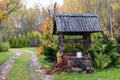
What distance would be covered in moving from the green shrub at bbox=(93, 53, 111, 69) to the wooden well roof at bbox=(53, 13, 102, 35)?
1.53 metres

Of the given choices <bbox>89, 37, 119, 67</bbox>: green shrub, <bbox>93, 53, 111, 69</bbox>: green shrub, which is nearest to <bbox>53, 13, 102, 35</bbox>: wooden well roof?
<bbox>89, 37, 119, 67</bbox>: green shrub

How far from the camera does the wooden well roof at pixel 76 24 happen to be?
526 inches

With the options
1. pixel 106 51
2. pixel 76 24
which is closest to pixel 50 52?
pixel 76 24

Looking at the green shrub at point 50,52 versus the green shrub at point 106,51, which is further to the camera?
the green shrub at point 50,52

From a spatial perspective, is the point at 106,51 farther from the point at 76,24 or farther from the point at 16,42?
the point at 16,42

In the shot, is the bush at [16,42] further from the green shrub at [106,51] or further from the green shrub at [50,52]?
the green shrub at [106,51]

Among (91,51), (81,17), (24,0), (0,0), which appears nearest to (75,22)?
(81,17)

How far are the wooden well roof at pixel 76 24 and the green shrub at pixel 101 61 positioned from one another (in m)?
1.53

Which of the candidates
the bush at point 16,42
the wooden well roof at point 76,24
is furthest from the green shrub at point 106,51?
the bush at point 16,42

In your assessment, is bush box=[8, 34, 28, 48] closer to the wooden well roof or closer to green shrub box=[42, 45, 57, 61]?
green shrub box=[42, 45, 57, 61]

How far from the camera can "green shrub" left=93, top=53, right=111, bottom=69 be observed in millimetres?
12914

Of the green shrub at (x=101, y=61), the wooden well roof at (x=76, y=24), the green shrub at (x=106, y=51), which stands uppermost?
the wooden well roof at (x=76, y=24)

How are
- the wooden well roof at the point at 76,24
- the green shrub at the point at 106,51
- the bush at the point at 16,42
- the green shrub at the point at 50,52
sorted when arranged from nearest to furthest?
the wooden well roof at the point at 76,24, the green shrub at the point at 106,51, the green shrub at the point at 50,52, the bush at the point at 16,42

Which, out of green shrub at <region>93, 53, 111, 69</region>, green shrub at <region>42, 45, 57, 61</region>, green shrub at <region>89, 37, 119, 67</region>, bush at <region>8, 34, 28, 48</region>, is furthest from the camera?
bush at <region>8, 34, 28, 48</region>
